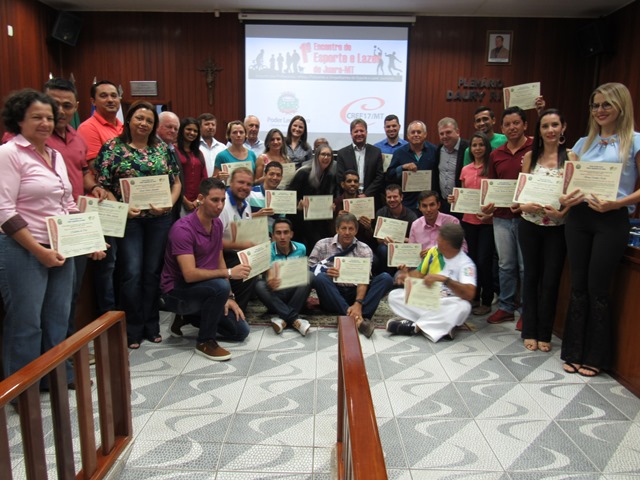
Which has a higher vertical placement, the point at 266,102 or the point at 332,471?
the point at 266,102

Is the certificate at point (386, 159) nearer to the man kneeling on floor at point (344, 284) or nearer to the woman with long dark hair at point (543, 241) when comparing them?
the man kneeling on floor at point (344, 284)

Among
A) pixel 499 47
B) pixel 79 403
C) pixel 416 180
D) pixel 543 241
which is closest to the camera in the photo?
pixel 79 403

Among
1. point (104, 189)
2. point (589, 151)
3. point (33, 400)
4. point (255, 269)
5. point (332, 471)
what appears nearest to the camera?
point (33, 400)

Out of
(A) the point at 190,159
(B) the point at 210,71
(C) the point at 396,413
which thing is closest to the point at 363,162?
(A) the point at 190,159

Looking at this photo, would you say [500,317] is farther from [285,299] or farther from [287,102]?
[287,102]

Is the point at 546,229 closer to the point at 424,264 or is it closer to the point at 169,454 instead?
the point at 424,264

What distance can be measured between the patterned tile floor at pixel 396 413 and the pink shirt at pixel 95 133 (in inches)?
51.6

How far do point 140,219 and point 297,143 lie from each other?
194 cm

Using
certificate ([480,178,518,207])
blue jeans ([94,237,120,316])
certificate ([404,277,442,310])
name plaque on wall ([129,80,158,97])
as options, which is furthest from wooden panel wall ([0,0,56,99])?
certificate ([480,178,518,207])

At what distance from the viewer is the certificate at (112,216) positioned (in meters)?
2.69

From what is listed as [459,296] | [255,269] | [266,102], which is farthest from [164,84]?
[459,296]

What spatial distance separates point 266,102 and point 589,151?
4.66 meters

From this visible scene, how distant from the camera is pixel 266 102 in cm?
650

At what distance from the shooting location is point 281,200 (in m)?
3.81
